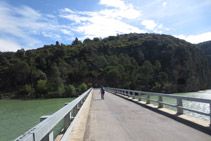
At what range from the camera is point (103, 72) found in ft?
360

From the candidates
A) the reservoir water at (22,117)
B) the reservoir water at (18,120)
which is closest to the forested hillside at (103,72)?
the reservoir water at (22,117)

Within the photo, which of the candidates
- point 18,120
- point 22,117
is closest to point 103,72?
point 22,117

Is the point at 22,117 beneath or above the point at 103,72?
beneath

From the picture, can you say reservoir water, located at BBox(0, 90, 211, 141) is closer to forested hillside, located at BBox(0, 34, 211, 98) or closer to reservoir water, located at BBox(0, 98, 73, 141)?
reservoir water, located at BBox(0, 98, 73, 141)

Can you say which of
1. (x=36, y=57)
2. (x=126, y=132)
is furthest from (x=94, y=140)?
(x=36, y=57)

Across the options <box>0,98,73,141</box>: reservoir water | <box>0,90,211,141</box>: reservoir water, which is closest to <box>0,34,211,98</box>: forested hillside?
<box>0,90,211,141</box>: reservoir water

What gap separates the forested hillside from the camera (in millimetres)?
93044

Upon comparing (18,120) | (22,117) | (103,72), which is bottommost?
(22,117)

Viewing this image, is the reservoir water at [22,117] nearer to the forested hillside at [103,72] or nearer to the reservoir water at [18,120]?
the reservoir water at [18,120]

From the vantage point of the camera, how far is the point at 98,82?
115m

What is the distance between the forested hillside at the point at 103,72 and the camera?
93.0 m

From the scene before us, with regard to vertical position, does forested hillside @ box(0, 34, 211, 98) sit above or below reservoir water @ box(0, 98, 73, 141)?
above

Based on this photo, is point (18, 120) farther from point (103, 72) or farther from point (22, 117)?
point (103, 72)

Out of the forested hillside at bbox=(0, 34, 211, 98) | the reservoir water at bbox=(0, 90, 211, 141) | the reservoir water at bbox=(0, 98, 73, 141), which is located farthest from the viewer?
the forested hillside at bbox=(0, 34, 211, 98)
